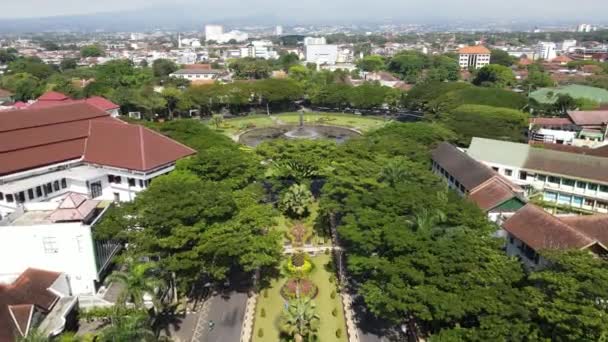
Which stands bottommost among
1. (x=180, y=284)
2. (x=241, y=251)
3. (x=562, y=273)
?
(x=180, y=284)

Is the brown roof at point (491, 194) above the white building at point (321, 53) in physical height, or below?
below

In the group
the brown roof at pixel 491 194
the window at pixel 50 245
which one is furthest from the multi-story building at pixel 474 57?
the window at pixel 50 245

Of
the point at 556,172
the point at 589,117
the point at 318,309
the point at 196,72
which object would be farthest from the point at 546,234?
the point at 196,72

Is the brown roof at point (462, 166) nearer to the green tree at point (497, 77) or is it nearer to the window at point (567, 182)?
the window at point (567, 182)

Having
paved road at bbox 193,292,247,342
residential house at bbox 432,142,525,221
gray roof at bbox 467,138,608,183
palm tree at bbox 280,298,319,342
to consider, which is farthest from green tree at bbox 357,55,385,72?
palm tree at bbox 280,298,319,342

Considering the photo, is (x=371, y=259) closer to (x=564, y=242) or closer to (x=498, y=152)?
(x=564, y=242)

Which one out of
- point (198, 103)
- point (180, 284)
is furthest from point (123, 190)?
point (198, 103)
